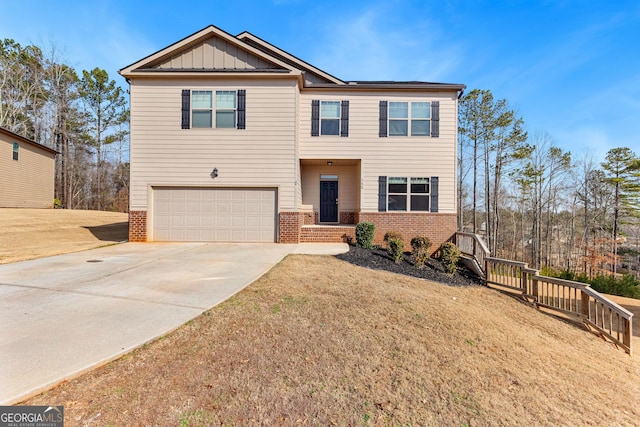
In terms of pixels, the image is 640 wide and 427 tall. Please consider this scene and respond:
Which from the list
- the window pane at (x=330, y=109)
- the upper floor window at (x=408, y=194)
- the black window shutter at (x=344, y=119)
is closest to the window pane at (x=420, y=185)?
the upper floor window at (x=408, y=194)

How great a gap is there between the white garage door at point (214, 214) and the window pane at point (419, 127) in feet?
19.6

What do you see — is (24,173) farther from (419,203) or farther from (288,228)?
(419,203)

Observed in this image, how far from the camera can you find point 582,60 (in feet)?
43.8

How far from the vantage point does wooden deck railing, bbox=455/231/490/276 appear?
343 inches

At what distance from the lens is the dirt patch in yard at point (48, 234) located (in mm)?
8297

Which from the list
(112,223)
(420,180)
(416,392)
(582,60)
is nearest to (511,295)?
(420,180)

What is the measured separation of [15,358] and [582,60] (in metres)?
20.9

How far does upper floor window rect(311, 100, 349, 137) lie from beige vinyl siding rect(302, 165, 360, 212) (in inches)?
67.4

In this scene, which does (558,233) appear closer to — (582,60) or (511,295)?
(582,60)

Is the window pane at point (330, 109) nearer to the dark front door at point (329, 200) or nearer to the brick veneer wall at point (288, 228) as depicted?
the dark front door at point (329, 200)

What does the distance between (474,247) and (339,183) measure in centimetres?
579

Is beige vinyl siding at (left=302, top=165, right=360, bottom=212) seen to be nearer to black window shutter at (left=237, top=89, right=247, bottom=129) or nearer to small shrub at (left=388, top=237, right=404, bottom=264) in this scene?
black window shutter at (left=237, top=89, right=247, bottom=129)

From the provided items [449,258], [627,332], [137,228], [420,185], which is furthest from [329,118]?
[627,332]

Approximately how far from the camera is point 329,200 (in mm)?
12297
